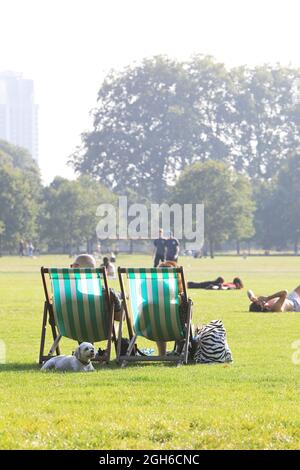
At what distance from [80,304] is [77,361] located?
911 mm

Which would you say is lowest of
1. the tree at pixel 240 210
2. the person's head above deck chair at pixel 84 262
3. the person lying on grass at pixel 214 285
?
the person lying on grass at pixel 214 285

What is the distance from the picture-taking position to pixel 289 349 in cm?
1378

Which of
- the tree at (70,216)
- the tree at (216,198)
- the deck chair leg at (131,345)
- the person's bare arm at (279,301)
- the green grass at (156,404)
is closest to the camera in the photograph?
the green grass at (156,404)

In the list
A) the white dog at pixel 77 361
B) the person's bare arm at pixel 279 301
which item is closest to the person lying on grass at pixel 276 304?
the person's bare arm at pixel 279 301

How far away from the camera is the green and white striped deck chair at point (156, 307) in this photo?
1198 cm

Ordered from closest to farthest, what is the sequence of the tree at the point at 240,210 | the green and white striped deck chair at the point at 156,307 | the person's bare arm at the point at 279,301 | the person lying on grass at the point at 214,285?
1. the green and white striped deck chair at the point at 156,307
2. the person's bare arm at the point at 279,301
3. the person lying on grass at the point at 214,285
4. the tree at the point at 240,210

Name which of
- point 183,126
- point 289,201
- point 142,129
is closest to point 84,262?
point 289,201

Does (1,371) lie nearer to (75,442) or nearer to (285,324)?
(75,442)

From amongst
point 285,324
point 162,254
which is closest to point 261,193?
point 162,254

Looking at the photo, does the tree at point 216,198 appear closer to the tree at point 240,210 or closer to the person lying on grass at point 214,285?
the tree at point 240,210

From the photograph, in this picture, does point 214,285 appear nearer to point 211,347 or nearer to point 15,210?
point 211,347

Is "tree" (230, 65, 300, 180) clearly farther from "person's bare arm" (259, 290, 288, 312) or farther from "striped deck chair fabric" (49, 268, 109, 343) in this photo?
"striped deck chair fabric" (49, 268, 109, 343)

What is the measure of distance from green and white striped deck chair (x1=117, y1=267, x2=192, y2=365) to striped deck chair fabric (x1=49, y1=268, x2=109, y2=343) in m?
0.28

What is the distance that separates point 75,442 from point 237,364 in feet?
15.9
